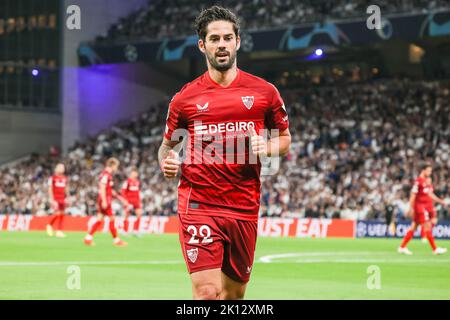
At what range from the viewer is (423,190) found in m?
22.9

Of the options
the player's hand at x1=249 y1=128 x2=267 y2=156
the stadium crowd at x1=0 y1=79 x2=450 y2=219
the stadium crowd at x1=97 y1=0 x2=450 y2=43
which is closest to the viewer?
the player's hand at x1=249 y1=128 x2=267 y2=156

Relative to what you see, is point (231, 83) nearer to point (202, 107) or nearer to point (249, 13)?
point (202, 107)

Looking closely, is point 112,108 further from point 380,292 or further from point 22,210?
point 380,292

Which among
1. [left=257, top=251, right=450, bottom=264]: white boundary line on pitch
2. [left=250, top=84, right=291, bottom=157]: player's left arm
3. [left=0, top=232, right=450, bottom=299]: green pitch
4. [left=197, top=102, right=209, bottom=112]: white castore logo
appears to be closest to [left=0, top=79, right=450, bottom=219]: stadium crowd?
[left=0, top=232, right=450, bottom=299]: green pitch

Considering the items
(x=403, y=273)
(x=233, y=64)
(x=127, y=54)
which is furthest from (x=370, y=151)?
(x=233, y=64)

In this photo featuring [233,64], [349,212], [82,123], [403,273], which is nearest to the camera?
[233,64]

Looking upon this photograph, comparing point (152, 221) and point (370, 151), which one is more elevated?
point (370, 151)

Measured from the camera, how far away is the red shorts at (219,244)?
775cm

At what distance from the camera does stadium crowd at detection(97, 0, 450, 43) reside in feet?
131

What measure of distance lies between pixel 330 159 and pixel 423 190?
1440 centimetres

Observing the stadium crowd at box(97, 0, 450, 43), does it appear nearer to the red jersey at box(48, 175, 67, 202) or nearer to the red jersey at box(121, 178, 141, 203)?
the red jersey at box(121, 178, 141, 203)

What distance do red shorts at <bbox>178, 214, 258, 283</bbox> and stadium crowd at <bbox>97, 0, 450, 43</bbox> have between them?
31736mm

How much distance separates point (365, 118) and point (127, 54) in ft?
47.4

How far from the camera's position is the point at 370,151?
36.8 metres
